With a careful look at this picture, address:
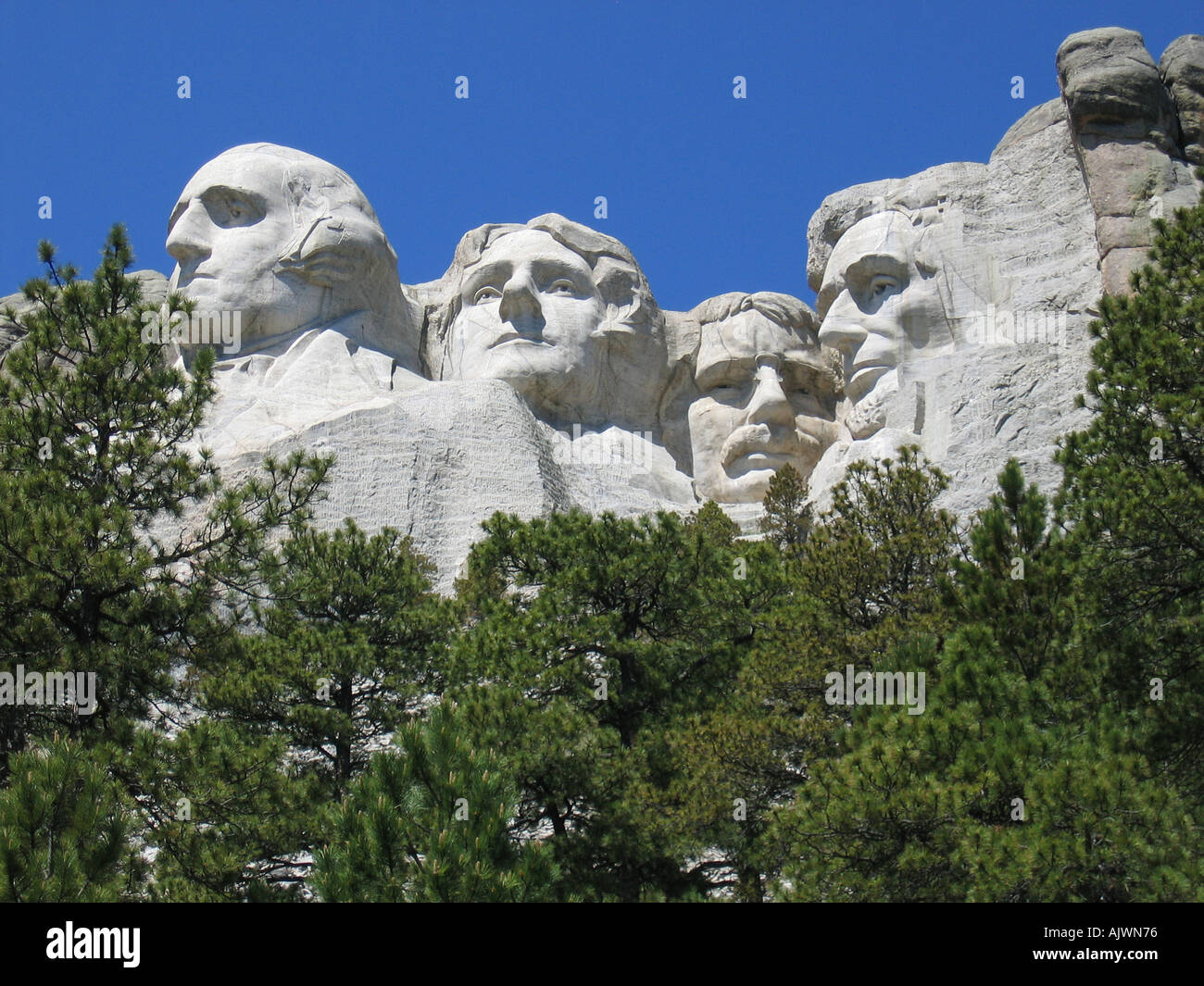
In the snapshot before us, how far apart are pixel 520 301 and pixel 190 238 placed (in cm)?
435

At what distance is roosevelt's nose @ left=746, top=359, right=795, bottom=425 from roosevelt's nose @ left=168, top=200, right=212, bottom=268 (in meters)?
7.44

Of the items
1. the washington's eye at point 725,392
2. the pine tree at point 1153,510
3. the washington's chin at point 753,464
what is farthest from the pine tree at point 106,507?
the washington's eye at point 725,392

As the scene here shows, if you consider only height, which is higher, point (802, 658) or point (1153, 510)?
point (1153, 510)

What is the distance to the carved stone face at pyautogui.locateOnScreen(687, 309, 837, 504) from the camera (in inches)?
993

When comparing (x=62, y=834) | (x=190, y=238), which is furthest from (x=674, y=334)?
(x=62, y=834)

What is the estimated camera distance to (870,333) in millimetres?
24172

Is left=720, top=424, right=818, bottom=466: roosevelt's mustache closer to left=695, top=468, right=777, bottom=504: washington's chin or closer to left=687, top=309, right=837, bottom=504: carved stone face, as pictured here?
left=687, top=309, right=837, bottom=504: carved stone face

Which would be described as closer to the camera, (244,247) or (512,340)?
(244,247)

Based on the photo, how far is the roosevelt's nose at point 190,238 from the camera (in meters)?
24.7

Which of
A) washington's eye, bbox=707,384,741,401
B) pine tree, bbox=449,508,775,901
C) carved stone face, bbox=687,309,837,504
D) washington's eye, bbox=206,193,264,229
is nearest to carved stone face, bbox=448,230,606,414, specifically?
carved stone face, bbox=687,309,837,504

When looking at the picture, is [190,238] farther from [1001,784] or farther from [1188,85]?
[1001,784]

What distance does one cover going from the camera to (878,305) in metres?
24.5

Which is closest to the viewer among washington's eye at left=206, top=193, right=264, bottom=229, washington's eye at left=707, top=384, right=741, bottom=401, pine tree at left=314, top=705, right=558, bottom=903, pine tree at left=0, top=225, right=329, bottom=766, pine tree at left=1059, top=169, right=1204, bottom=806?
pine tree at left=314, top=705, right=558, bottom=903
